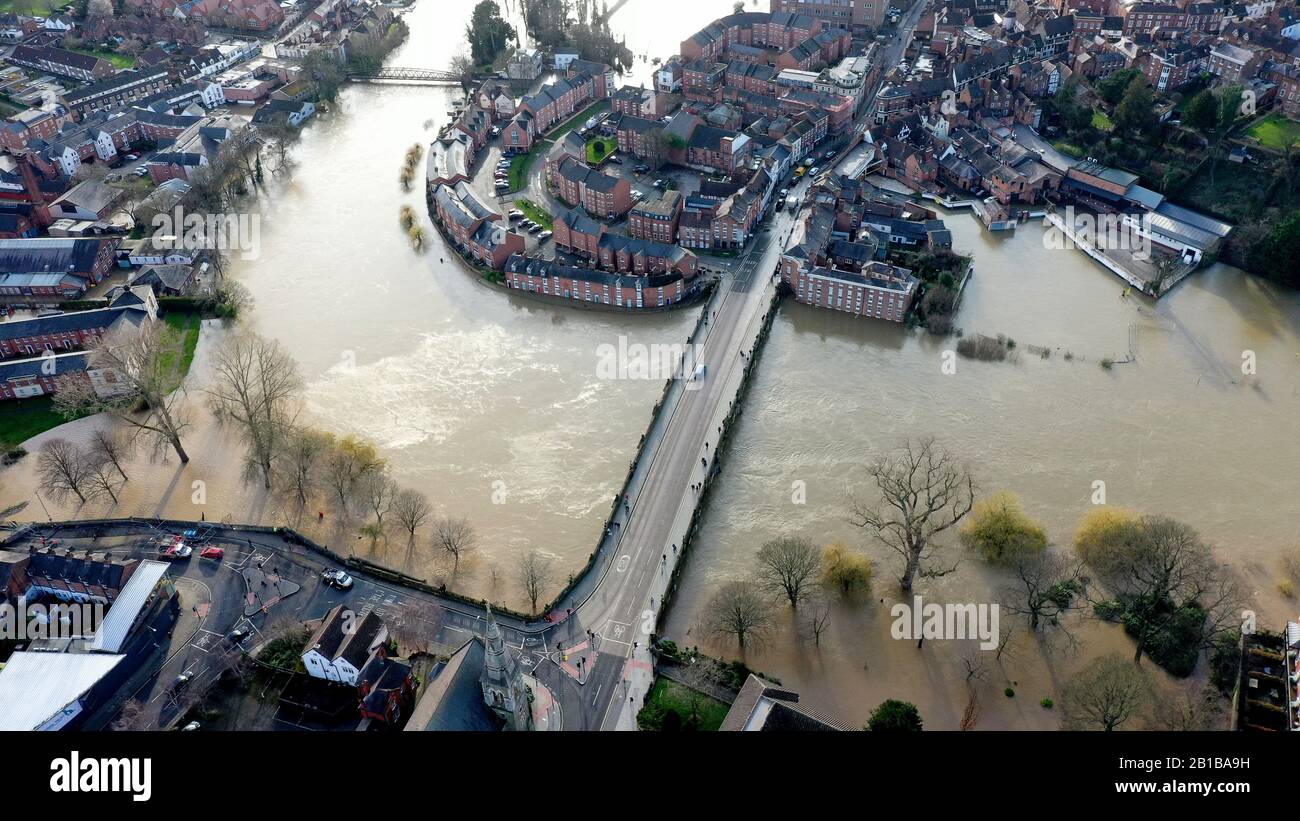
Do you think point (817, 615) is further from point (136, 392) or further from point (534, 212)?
point (534, 212)

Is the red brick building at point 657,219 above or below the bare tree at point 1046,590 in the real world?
above

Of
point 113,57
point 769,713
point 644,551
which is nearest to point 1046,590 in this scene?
point 769,713

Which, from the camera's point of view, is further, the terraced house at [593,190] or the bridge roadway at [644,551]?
the terraced house at [593,190]

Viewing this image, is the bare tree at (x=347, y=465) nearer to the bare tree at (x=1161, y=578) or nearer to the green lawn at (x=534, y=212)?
the green lawn at (x=534, y=212)

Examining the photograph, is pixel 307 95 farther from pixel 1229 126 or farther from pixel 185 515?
pixel 1229 126

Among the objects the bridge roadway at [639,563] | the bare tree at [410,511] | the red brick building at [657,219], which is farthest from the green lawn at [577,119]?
the bare tree at [410,511]
